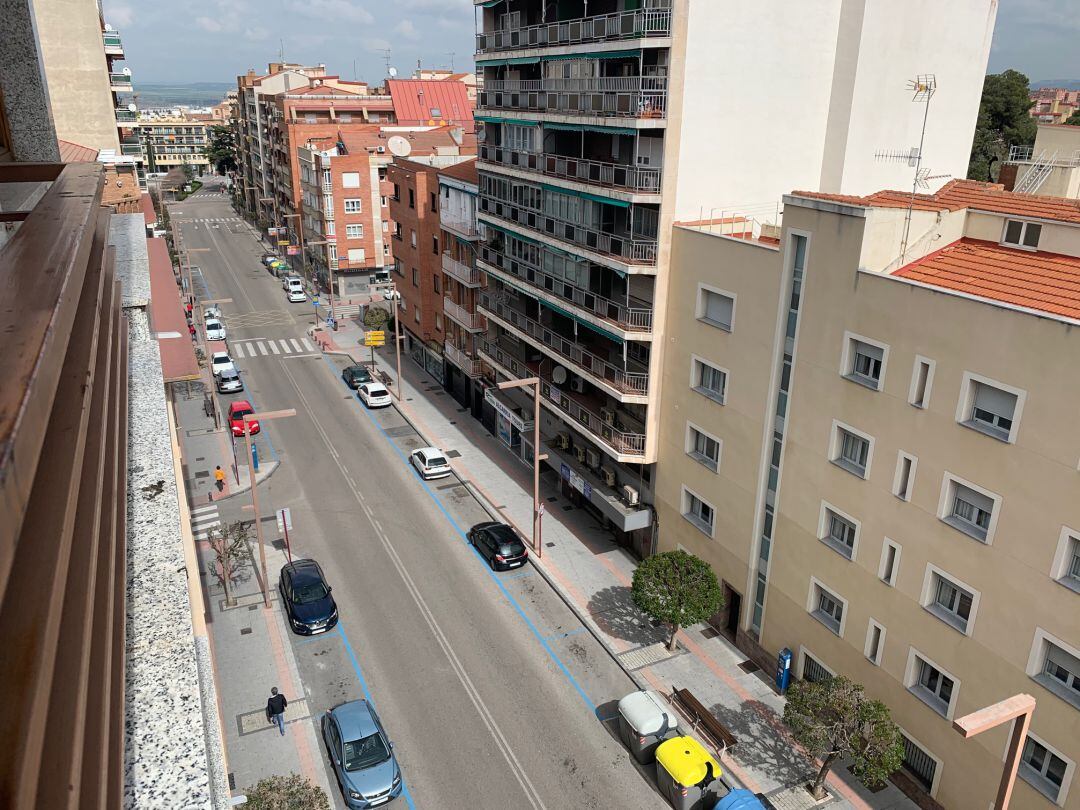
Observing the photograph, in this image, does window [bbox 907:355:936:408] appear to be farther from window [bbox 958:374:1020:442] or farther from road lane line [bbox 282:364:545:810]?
road lane line [bbox 282:364:545:810]

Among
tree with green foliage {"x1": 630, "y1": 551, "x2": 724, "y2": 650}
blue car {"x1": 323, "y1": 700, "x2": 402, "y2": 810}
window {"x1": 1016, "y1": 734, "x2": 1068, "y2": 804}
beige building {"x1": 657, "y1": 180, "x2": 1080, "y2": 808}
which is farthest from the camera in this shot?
tree with green foliage {"x1": 630, "y1": 551, "x2": 724, "y2": 650}

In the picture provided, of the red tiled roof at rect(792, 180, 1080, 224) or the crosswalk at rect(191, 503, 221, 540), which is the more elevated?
the red tiled roof at rect(792, 180, 1080, 224)

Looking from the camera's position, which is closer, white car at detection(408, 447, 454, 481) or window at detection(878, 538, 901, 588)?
window at detection(878, 538, 901, 588)

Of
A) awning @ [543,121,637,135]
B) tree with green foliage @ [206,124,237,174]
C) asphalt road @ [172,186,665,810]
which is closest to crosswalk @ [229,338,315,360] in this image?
asphalt road @ [172,186,665,810]

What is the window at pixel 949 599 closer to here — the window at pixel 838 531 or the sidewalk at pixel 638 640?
the window at pixel 838 531

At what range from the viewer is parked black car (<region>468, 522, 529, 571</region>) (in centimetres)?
3272

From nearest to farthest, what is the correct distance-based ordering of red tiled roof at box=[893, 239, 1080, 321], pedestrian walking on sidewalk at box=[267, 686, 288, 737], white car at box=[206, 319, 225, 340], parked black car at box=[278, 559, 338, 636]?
red tiled roof at box=[893, 239, 1080, 321]
pedestrian walking on sidewalk at box=[267, 686, 288, 737]
parked black car at box=[278, 559, 338, 636]
white car at box=[206, 319, 225, 340]

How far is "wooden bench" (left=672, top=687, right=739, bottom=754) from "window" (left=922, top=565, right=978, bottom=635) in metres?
7.13

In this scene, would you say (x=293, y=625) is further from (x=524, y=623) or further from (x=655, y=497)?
(x=655, y=497)

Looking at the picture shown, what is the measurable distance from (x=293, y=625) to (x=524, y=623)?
8508 millimetres

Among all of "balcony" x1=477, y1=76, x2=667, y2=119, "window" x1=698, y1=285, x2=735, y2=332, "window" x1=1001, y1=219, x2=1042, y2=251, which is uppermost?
"balcony" x1=477, y1=76, x2=667, y2=119

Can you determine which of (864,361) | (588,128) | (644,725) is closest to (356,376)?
(588,128)

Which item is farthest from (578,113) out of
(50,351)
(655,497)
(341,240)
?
(341,240)

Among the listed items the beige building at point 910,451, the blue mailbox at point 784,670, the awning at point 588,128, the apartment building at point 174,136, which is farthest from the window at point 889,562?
the apartment building at point 174,136
